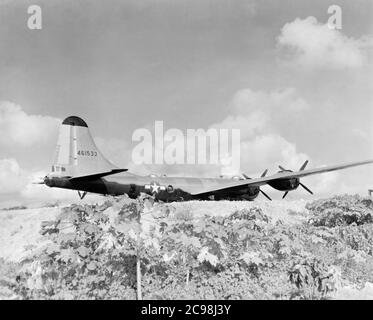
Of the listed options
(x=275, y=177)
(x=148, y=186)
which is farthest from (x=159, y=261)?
(x=275, y=177)

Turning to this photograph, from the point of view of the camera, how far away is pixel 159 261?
10727mm

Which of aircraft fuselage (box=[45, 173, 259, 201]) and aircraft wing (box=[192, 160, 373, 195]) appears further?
aircraft wing (box=[192, 160, 373, 195])

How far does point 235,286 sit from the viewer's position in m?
10.7

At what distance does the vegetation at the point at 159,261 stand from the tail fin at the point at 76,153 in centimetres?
1235

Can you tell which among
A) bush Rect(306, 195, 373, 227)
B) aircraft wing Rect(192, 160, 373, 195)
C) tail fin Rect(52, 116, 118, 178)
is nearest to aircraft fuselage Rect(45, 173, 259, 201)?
tail fin Rect(52, 116, 118, 178)

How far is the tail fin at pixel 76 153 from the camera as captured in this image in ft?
77.7

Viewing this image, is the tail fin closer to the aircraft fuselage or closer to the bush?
the aircraft fuselage

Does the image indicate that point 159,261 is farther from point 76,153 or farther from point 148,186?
point 148,186

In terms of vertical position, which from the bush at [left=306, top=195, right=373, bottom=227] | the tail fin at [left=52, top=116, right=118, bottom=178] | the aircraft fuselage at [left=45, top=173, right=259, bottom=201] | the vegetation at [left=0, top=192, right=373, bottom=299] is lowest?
the vegetation at [left=0, top=192, right=373, bottom=299]

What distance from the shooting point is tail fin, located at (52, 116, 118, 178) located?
23688 mm

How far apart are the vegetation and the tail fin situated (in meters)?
12.4

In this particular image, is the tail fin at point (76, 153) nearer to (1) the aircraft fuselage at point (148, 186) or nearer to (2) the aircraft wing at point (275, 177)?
(1) the aircraft fuselage at point (148, 186)

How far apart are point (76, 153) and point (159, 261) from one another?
51.0 ft
